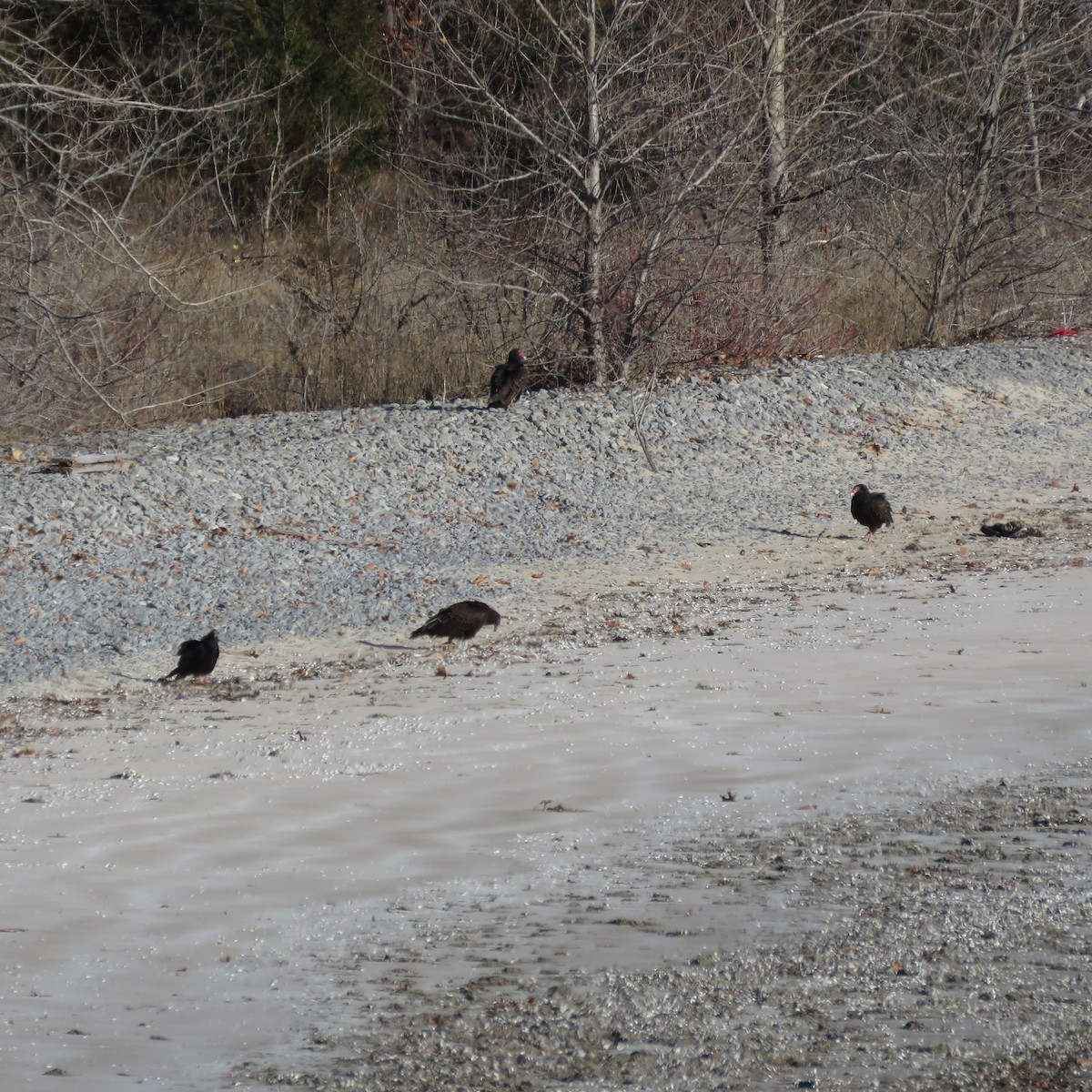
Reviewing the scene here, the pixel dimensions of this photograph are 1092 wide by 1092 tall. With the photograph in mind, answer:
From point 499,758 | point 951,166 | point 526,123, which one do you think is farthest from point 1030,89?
point 499,758

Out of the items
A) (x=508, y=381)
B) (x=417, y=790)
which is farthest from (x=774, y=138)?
(x=417, y=790)

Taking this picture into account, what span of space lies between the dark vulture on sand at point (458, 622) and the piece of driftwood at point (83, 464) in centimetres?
554

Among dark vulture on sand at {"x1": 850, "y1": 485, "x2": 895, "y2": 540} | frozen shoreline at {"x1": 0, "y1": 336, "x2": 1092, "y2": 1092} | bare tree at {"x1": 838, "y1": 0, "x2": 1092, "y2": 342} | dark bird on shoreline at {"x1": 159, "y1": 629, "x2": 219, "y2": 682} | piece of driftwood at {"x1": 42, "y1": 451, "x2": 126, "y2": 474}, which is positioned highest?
bare tree at {"x1": 838, "y1": 0, "x2": 1092, "y2": 342}

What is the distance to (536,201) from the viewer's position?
18.0 metres

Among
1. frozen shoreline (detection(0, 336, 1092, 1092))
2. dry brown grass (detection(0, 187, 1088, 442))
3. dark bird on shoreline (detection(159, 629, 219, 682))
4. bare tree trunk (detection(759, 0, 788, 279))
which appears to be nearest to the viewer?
frozen shoreline (detection(0, 336, 1092, 1092))

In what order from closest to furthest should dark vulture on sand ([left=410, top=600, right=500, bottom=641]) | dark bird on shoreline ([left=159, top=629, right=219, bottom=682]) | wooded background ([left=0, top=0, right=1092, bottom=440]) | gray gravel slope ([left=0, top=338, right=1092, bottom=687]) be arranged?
dark bird on shoreline ([left=159, top=629, right=219, bottom=682]) < dark vulture on sand ([left=410, top=600, right=500, bottom=641]) < gray gravel slope ([left=0, top=338, right=1092, bottom=687]) < wooded background ([left=0, top=0, right=1092, bottom=440])

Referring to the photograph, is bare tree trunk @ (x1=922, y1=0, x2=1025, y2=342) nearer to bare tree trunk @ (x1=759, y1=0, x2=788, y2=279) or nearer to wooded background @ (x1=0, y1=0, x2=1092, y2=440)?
wooded background @ (x1=0, y1=0, x2=1092, y2=440)

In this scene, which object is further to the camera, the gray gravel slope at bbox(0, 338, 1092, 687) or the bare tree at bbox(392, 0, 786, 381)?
the bare tree at bbox(392, 0, 786, 381)

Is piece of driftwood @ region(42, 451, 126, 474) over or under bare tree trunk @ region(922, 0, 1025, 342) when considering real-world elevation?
under

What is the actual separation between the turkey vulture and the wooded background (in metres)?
1.29

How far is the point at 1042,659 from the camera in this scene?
851 centimetres

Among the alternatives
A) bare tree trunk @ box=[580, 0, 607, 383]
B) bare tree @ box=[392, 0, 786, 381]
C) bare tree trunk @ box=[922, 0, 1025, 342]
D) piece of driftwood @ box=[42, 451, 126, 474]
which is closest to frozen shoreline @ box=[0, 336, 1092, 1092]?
piece of driftwood @ box=[42, 451, 126, 474]

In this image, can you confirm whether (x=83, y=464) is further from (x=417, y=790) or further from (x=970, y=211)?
(x=970, y=211)

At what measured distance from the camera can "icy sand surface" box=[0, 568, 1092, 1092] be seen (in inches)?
185
